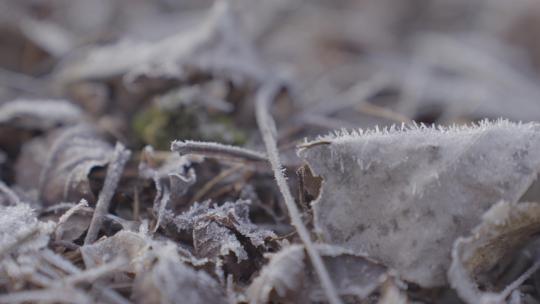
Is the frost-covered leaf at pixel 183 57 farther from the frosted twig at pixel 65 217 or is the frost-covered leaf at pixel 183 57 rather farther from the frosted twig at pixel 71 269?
the frosted twig at pixel 71 269

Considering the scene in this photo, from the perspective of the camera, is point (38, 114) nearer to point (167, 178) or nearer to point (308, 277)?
point (167, 178)

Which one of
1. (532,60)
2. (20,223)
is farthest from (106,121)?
(532,60)

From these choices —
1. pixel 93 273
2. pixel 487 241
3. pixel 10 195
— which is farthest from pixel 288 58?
pixel 93 273

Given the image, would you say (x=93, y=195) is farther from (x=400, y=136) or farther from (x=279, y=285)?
(x=400, y=136)

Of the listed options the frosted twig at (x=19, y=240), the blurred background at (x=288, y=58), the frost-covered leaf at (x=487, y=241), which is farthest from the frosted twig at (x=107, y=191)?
the frost-covered leaf at (x=487, y=241)

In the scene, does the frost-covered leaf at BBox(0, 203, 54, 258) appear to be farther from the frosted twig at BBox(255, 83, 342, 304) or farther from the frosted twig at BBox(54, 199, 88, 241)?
the frosted twig at BBox(255, 83, 342, 304)

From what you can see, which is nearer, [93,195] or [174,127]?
[93,195]
